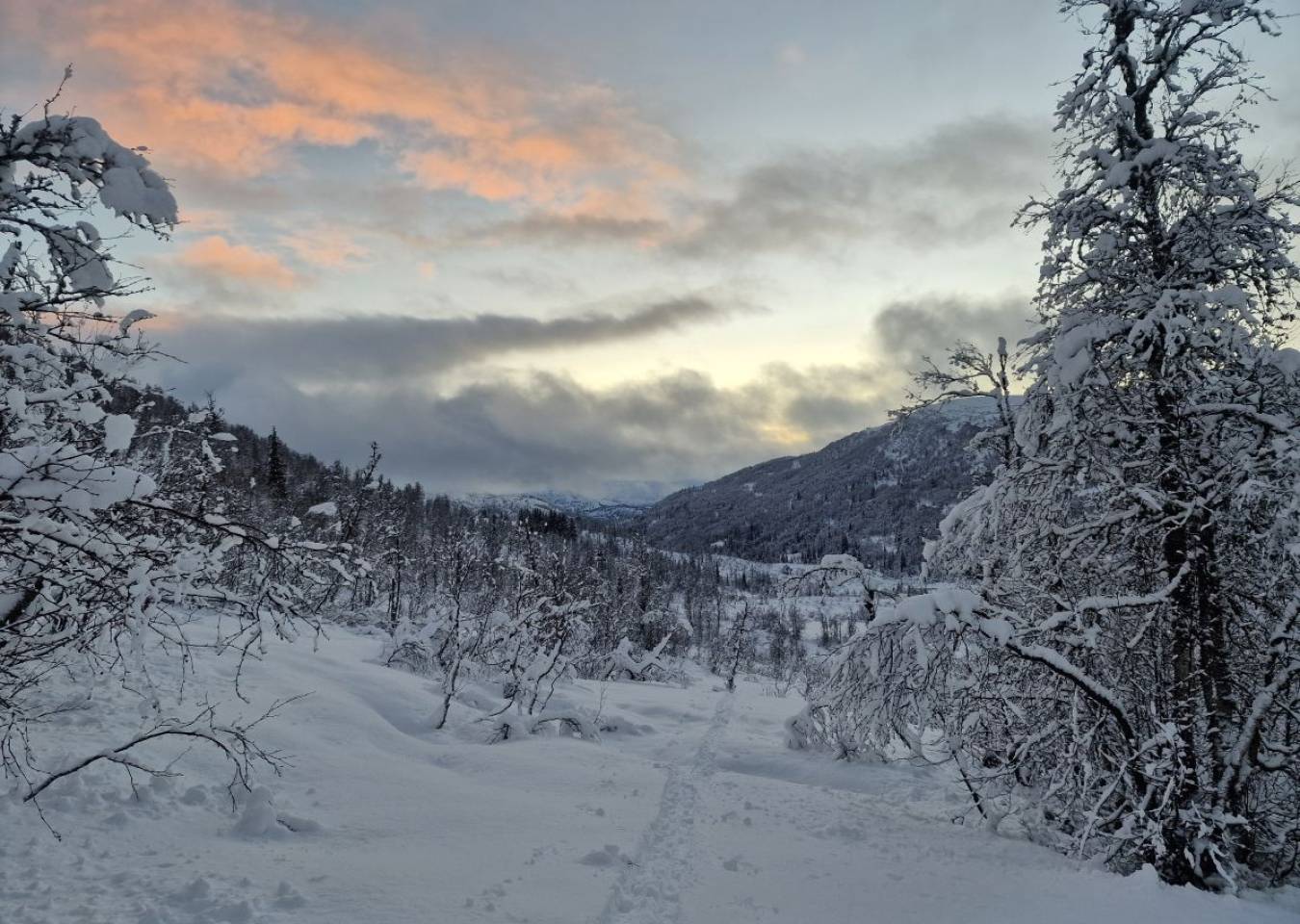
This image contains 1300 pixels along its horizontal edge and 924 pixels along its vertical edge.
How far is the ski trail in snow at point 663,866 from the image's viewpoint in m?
5.95

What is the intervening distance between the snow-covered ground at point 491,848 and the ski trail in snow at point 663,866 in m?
0.03

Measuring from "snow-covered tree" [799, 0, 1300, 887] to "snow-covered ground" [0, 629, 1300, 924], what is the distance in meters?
1.12

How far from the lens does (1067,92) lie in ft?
27.8

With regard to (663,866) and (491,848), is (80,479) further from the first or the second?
(663,866)

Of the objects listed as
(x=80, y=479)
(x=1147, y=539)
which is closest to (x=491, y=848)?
(x=80, y=479)

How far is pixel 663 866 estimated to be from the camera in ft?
23.6

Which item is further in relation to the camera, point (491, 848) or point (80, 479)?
point (491, 848)

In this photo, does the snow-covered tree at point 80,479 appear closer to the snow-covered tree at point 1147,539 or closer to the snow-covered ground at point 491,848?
the snow-covered ground at point 491,848

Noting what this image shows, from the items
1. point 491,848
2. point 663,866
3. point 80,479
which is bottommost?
point 663,866

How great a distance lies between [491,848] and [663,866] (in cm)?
184

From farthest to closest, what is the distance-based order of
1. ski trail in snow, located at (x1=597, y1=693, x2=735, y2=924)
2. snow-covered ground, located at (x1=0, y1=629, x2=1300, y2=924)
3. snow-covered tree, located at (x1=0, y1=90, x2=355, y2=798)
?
1. ski trail in snow, located at (x1=597, y1=693, x2=735, y2=924)
2. snow-covered ground, located at (x1=0, y1=629, x2=1300, y2=924)
3. snow-covered tree, located at (x1=0, y1=90, x2=355, y2=798)

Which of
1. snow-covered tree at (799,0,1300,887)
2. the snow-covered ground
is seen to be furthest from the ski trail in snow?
snow-covered tree at (799,0,1300,887)

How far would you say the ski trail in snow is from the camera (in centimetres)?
595

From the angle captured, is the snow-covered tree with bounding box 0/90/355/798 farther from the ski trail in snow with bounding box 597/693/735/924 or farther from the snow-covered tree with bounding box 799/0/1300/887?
the snow-covered tree with bounding box 799/0/1300/887
